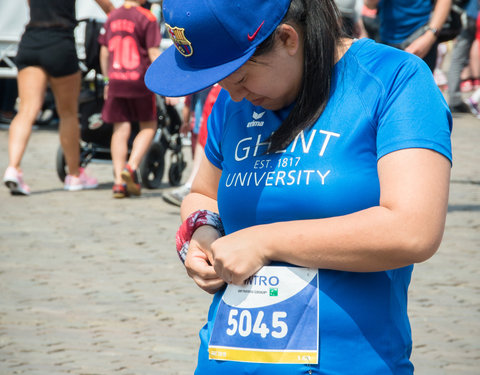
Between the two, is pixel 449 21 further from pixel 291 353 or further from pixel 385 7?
pixel 291 353

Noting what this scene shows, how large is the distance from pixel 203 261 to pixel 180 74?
40cm

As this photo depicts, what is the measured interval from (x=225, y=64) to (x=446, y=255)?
451 centimetres

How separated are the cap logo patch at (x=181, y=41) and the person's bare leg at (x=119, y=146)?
652 centimetres

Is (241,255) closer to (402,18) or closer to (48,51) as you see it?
(402,18)

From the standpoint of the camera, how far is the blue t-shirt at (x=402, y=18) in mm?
6621

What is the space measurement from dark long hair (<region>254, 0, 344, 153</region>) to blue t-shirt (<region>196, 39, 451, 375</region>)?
2 centimetres

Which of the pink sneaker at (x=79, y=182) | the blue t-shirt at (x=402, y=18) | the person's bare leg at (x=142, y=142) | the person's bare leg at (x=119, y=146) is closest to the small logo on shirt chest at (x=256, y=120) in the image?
the blue t-shirt at (x=402, y=18)

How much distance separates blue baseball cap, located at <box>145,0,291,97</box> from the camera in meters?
1.63

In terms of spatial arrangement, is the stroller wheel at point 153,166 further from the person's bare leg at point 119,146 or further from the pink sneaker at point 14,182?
the pink sneaker at point 14,182

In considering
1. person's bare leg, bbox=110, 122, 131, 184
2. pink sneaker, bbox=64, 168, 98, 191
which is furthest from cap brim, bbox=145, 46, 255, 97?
pink sneaker, bbox=64, 168, 98, 191

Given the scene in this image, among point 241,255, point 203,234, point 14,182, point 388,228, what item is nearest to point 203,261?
point 203,234

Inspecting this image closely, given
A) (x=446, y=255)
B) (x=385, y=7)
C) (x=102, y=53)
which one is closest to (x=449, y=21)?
(x=385, y=7)

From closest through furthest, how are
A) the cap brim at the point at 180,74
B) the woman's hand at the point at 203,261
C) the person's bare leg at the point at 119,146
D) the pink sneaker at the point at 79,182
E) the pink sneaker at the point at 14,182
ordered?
the cap brim at the point at 180,74
the woman's hand at the point at 203,261
the pink sneaker at the point at 14,182
the person's bare leg at the point at 119,146
the pink sneaker at the point at 79,182

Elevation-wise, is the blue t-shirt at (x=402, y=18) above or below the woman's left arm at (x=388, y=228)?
below
